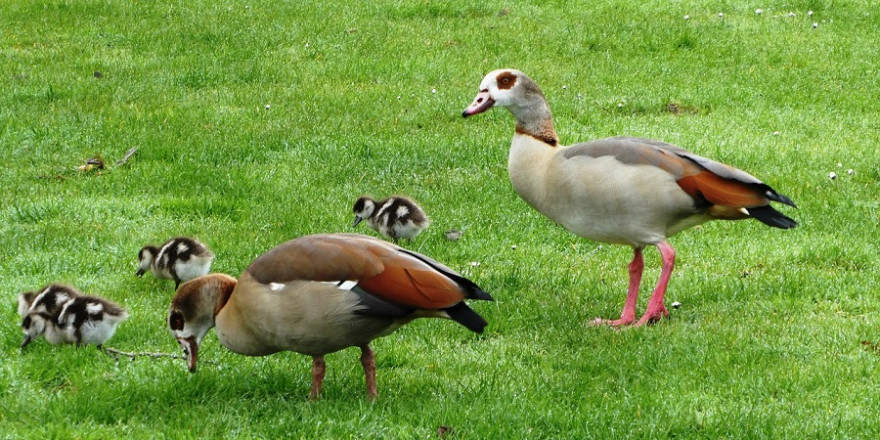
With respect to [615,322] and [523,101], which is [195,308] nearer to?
[615,322]

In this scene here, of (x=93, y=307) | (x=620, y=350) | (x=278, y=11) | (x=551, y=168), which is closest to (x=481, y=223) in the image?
(x=551, y=168)

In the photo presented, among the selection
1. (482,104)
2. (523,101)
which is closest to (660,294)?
(523,101)

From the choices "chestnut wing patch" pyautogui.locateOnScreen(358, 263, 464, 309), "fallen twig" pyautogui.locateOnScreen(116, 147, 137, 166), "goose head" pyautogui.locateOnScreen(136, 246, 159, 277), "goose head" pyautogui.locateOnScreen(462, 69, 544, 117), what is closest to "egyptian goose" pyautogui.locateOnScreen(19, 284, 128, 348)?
"goose head" pyautogui.locateOnScreen(136, 246, 159, 277)

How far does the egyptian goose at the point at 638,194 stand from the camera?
776cm

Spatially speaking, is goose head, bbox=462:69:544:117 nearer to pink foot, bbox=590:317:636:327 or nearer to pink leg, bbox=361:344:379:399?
pink foot, bbox=590:317:636:327

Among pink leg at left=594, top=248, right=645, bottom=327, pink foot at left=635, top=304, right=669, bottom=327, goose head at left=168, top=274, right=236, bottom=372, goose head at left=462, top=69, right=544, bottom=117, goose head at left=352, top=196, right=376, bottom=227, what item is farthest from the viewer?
goose head at left=352, top=196, right=376, bottom=227

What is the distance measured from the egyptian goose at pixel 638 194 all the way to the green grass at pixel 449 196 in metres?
0.57

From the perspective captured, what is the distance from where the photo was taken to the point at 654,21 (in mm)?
16422

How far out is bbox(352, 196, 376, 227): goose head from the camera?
9.99 meters

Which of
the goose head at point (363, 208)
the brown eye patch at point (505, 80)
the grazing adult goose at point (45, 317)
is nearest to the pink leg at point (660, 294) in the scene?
the brown eye patch at point (505, 80)

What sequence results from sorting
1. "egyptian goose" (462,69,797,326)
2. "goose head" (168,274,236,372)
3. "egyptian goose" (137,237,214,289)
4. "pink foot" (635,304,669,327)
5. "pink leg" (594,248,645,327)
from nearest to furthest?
"goose head" (168,274,236,372) < "egyptian goose" (462,69,797,326) < "pink foot" (635,304,669,327) < "pink leg" (594,248,645,327) < "egyptian goose" (137,237,214,289)

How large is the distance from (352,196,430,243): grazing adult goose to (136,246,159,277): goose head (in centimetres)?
195

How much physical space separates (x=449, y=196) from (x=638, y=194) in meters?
3.34

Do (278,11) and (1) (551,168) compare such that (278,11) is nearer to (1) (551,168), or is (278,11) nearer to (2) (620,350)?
(1) (551,168)
